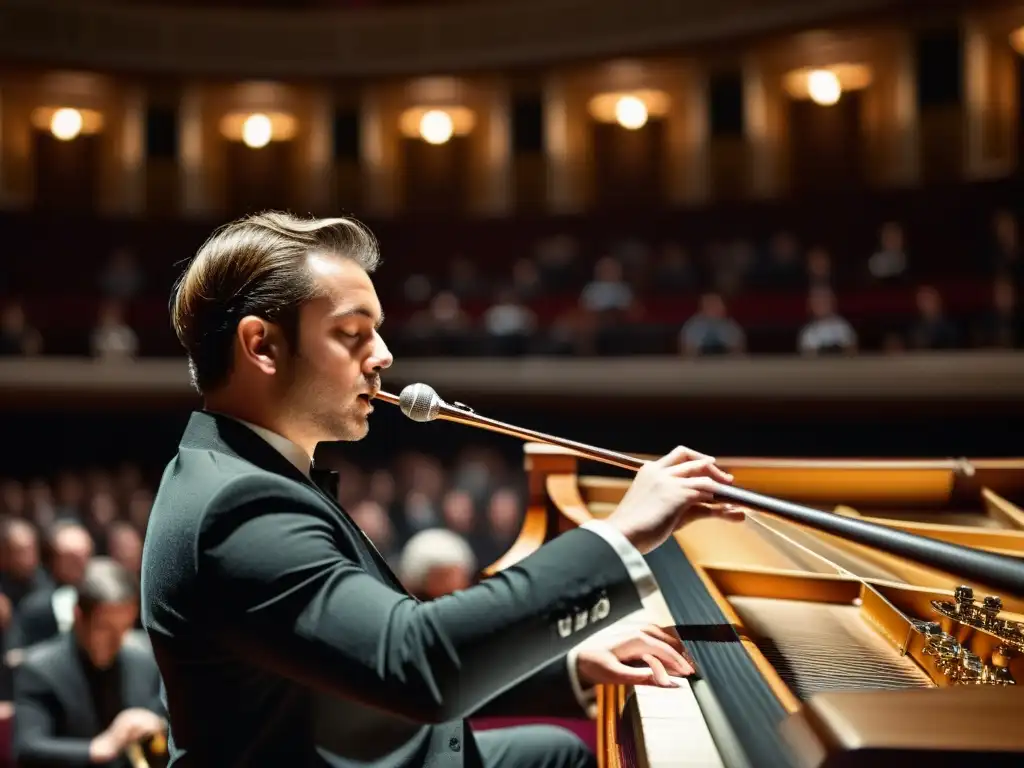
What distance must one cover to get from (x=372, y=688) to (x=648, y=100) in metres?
10.1

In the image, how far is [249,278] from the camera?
1.04 m

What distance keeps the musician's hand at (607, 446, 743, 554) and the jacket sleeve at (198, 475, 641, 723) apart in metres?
0.04

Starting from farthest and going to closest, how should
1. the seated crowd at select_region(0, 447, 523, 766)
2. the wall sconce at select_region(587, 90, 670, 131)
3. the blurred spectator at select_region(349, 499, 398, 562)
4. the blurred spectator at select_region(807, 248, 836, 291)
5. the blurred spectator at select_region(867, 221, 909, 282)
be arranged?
the wall sconce at select_region(587, 90, 670, 131), the blurred spectator at select_region(867, 221, 909, 282), the blurred spectator at select_region(807, 248, 836, 291), the blurred spectator at select_region(349, 499, 398, 562), the seated crowd at select_region(0, 447, 523, 766)

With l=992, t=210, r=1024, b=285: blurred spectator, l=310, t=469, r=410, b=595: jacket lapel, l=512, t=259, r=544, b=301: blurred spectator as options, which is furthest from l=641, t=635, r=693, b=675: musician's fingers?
l=512, t=259, r=544, b=301: blurred spectator

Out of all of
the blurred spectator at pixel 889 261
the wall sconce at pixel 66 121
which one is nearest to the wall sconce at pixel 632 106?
the blurred spectator at pixel 889 261

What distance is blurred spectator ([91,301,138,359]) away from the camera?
7.46m

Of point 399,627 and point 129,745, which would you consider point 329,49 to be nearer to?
point 129,745

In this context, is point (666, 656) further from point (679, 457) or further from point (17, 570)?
point (17, 570)

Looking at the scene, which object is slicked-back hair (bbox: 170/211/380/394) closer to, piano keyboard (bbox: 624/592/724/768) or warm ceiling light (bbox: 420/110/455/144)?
piano keyboard (bbox: 624/592/724/768)

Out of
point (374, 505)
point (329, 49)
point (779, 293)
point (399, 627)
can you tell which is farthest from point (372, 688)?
point (329, 49)

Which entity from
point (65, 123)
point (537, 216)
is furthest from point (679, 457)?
point (65, 123)

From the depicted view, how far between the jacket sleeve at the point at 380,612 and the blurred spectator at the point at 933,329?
520 centimetres

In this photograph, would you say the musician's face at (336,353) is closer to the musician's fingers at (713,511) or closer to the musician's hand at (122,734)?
the musician's fingers at (713,511)

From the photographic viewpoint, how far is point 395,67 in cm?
1041
